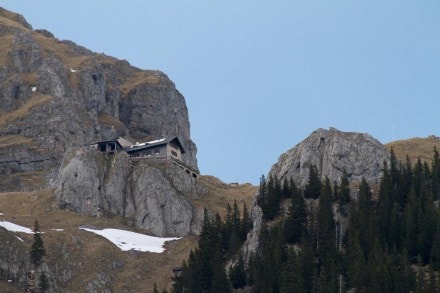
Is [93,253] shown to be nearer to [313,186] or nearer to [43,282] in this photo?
[43,282]

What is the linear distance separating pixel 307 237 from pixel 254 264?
29.5 feet

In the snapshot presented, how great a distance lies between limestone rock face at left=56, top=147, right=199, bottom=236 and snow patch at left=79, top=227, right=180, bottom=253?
4.13m

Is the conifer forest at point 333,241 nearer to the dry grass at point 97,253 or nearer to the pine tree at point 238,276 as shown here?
the pine tree at point 238,276

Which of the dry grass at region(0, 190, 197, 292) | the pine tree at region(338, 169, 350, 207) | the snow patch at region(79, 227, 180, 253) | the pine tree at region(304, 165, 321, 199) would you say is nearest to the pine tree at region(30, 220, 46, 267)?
the dry grass at region(0, 190, 197, 292)

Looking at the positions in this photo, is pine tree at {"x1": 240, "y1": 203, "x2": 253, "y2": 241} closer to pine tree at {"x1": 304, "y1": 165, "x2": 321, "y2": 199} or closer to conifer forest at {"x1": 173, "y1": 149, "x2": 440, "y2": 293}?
conifer forest at {"x1": 173, "y1": 149, "x2": 440, "y2": 293}

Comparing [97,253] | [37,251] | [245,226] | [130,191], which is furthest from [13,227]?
[245,226]

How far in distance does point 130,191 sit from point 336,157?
4032cm

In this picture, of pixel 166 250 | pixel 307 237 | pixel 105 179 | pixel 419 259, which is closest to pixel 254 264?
pixel 307 237

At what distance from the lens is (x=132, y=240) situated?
173m

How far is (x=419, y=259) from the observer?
12812cm

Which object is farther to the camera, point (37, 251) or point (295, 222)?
point (37, 251)

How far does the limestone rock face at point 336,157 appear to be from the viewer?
166000mm

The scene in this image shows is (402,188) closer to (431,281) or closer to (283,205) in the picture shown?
(283,205)

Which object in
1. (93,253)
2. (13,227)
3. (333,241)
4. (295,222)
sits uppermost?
(295,222)
